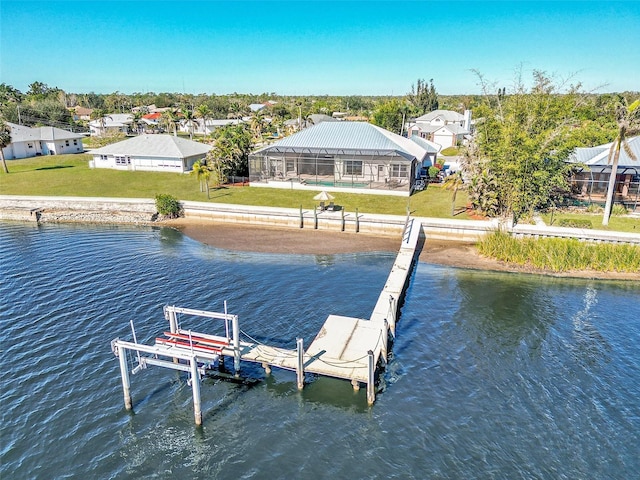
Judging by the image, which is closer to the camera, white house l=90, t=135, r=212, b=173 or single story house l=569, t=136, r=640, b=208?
single story house l=569, t=136, r=640, b=208

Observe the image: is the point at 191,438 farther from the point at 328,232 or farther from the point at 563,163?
the point at 563,163

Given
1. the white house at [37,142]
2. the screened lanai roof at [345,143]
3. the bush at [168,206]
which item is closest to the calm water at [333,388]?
the bush at [168,206]

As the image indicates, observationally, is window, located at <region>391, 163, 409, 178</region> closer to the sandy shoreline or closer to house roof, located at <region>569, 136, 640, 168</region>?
the sandy shoreline

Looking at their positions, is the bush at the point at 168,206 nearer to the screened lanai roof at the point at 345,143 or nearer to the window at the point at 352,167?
the screened lanai roof at the point at 345,143

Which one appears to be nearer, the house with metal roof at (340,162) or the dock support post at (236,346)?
the dock support post at (236,346)

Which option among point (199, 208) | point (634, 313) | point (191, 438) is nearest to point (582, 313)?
point (634, 313)

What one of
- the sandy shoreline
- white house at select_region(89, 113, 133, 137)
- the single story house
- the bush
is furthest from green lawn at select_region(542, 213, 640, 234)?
white house at select_region(89, 113, 133, 137)
